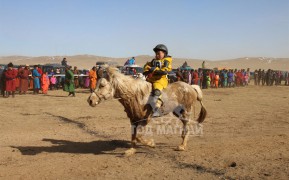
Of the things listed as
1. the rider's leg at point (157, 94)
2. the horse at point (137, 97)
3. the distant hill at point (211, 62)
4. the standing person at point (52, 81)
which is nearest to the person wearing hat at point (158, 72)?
the rider's leg at point (157, 94)

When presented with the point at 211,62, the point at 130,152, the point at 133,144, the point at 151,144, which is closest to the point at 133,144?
the point at 133,144

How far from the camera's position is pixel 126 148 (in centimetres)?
730

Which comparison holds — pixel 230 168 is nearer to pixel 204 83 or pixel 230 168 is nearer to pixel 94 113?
pixel 94 113

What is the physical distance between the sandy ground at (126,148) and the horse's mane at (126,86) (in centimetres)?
127

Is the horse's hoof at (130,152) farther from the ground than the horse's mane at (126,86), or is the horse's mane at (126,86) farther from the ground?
the horse's mane at (126,86)

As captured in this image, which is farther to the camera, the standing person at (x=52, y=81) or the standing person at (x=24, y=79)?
the standing person at (x=52, y=81)

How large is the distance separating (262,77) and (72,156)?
3386cm

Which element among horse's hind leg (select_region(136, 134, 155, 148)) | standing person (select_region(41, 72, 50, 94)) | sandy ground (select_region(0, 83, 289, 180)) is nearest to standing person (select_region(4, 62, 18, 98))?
standing person (select_region(41, 72, 50, 94))

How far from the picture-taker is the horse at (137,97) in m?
6.34

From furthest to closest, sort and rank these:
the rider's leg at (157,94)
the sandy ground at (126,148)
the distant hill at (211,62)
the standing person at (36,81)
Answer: the distant hill at (211,62) → the standing person at (36,81) → the rider's leg at (157,94) → the sandy ground at (126,148)

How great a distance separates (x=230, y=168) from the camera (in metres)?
5.45

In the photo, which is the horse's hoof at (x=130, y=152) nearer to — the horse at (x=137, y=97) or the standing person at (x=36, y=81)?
the horse at (x=137, y=97)

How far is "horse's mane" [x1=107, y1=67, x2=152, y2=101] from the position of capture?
21.1ft

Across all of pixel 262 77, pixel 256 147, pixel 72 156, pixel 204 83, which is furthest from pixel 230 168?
pixel 262 77
